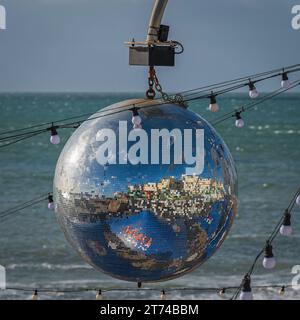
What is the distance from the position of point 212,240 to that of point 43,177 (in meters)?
55.7

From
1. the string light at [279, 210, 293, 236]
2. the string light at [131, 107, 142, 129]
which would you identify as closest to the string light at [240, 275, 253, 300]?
the string light at [279, 210, 293, 236]

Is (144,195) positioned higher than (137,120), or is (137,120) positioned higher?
(137,120)

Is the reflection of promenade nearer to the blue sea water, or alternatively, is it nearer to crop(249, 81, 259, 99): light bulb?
crop(249, 81, 259, 99): light bulb

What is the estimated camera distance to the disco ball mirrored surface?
341 inches

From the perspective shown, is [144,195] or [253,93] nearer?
[144,195]

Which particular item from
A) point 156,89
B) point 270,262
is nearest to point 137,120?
point 156,89

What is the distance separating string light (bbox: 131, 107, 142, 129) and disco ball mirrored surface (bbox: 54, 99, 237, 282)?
43 mm

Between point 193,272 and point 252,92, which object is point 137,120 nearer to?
point 252,92

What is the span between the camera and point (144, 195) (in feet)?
28.4

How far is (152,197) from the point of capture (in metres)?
8.67

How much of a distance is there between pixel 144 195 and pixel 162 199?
0.43 ft

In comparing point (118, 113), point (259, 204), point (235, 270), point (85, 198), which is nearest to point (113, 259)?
point (85, 198)

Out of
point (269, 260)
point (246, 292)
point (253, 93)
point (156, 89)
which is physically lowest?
point (246, 292)

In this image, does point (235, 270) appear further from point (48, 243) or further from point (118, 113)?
point (118, 113)
